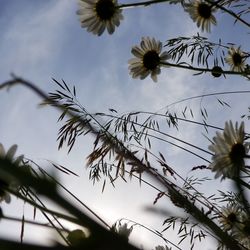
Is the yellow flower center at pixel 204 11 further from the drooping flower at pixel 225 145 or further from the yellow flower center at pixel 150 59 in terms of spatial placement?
the drooping flower at pixel 225 145

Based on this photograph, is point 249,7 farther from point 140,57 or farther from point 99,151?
point 99,151

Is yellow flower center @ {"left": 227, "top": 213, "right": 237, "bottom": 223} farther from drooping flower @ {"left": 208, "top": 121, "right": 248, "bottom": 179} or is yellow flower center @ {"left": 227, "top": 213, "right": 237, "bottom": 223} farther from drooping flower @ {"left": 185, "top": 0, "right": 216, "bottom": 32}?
drooping flower @ {"left": 185, "top": 0, "right": 216, "bottom": 32}

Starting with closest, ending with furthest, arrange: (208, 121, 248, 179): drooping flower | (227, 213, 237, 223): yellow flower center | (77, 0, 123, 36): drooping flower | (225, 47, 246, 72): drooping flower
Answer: (208, 121, 248, 179): drooping flower, (227, 213, 237, 223): yellow flower center, (77, 0, 123, 36): drooping flower, (225, 47, 246, 72): drooping flower

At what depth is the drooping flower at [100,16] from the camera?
4.66 ft

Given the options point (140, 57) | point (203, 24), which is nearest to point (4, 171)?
point (140, 57)

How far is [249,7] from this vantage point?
1295 millimetres

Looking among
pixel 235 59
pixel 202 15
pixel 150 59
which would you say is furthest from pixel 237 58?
pixel 150 59

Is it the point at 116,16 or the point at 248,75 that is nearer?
the point at 248,75

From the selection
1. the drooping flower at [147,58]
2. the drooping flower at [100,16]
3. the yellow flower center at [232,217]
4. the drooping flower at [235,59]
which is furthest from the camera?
the drooping flower at [235,59]

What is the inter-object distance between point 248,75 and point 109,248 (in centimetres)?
106

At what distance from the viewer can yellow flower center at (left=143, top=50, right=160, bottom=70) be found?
62.3 inches

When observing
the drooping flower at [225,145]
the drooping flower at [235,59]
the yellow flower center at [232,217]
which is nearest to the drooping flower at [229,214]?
the yellow flower center at [232,217]

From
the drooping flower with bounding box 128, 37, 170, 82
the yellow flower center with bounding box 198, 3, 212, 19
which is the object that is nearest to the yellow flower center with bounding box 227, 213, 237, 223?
the drooping flower with bounding box 128, 37, 170, 82

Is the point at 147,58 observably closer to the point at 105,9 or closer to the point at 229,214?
the point at 105,9
